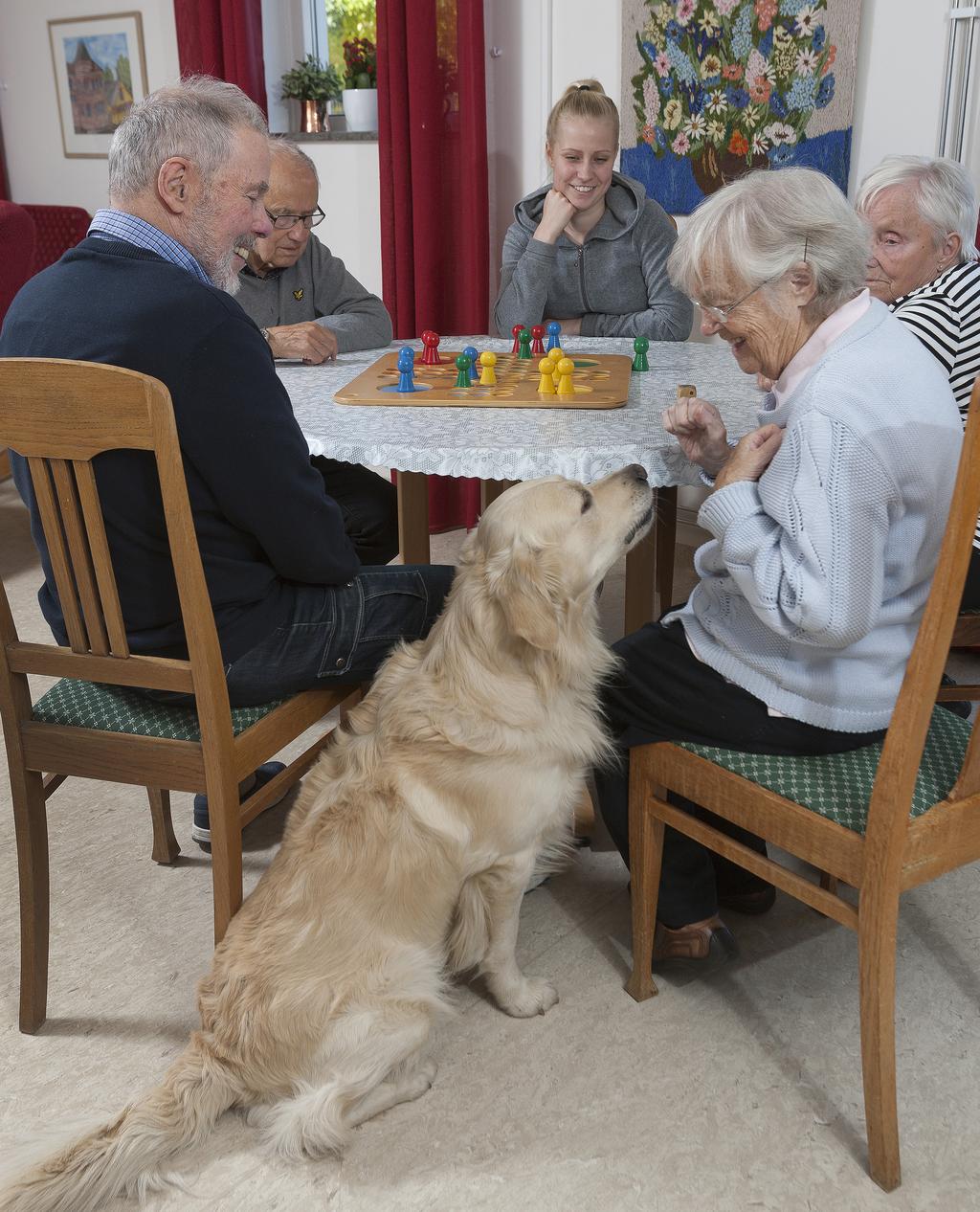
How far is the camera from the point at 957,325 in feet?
6.70

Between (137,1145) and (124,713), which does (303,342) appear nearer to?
(124,713)

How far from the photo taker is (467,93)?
3.83 metres

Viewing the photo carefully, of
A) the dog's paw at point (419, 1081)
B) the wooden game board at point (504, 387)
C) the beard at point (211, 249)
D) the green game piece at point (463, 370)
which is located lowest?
the dog's paw at point (419, 1081)

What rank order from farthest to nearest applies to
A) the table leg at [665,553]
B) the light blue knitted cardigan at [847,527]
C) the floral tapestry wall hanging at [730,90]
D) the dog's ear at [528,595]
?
1. the floral tapestry wall hanging at [730,90]
2. the table leg at [665,553]
3. the dog's ear at [528,595]
4. the light blue knitted cardigan at [847,527]

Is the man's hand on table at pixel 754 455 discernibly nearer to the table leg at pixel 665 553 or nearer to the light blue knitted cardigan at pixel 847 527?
the light blue knitted cardigan at pixel 847 527

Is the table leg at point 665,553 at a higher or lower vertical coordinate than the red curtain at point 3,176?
lower

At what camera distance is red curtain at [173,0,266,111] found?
4.34 m

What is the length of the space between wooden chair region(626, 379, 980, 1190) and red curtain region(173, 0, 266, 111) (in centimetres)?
391

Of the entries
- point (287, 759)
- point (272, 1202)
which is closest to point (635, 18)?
point (287, 759)

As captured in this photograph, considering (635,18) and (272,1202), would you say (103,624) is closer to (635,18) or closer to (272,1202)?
(272,1202)

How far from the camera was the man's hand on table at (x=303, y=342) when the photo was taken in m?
2.61

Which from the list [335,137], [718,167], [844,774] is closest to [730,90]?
[718,167]

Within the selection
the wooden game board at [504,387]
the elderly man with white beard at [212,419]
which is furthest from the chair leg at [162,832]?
the wooden game board at [504,387]

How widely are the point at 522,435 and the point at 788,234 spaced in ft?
1.99
